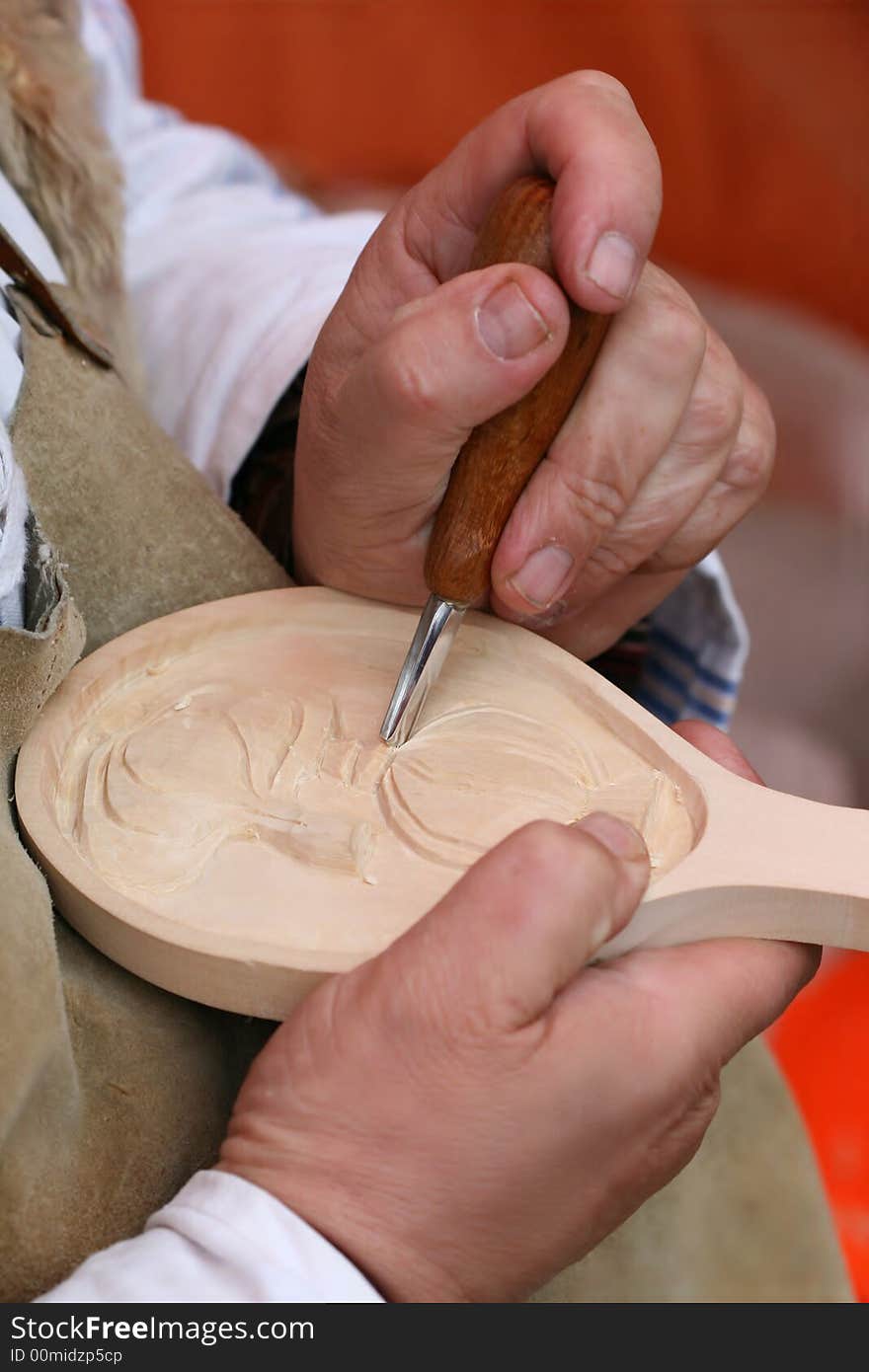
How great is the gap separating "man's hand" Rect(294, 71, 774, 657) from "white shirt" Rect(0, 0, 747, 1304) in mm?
132

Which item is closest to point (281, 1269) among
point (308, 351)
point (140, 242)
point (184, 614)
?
point (184, 614)

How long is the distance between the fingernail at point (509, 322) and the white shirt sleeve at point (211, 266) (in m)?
0.36

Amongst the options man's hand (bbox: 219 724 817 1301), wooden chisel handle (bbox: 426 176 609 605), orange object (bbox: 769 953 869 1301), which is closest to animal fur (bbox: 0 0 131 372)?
wooden chisel handle (bbox: 426 176 609 605)

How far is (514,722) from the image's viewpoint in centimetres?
82

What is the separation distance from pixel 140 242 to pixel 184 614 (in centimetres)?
60

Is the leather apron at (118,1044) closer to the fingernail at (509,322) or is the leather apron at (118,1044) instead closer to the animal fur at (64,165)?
the animal fur at (64,165)

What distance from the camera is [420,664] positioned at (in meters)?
0.79

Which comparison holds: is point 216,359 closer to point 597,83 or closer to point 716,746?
point 597,83

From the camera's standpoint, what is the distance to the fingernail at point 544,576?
80 cm

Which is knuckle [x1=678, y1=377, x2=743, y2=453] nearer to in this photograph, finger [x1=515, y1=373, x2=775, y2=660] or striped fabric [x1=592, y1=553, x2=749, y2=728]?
finger [x1=515, y1=373, x2=775, y2=660]

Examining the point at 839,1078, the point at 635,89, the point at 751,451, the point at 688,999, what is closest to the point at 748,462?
the point at 751,451

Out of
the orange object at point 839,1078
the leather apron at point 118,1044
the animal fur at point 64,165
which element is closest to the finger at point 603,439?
the leather apron at point 118,1044

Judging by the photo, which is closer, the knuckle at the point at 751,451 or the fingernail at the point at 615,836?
the fingernail at the point at 615,836
